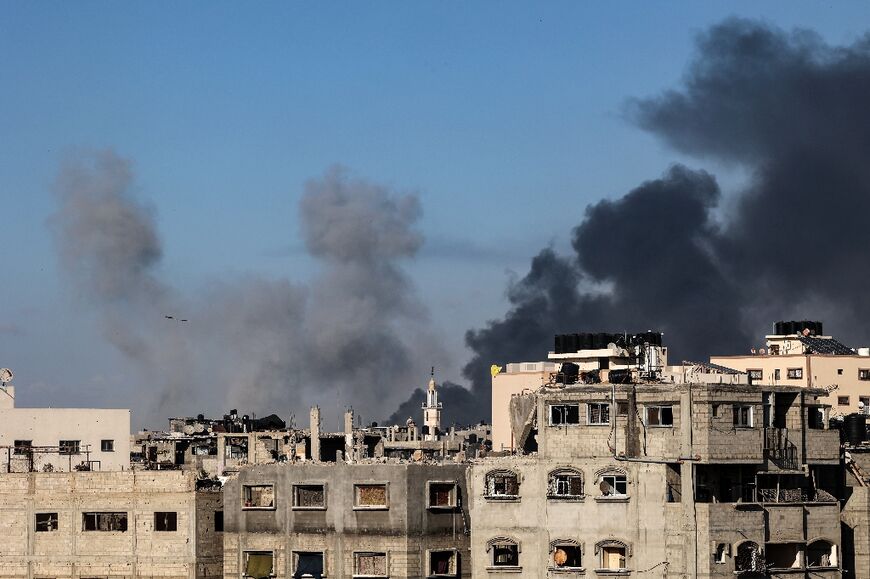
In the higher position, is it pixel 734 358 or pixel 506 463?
pixel 734 358

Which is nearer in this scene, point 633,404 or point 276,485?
point 633,404

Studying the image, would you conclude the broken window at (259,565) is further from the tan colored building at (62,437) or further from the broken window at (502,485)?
the tan colored building at (62,437)

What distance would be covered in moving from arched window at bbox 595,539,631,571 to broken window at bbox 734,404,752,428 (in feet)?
28.2

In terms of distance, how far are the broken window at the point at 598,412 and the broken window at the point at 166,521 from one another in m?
25.1

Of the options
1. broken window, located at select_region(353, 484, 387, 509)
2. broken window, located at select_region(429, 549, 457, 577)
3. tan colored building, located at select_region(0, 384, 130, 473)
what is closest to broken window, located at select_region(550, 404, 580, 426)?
broken window, located at select_region(429, 549, 457, 577)

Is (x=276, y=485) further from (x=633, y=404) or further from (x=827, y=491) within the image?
(x=827, y=491)

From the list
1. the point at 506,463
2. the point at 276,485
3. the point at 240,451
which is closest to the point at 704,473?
the point at 506,463

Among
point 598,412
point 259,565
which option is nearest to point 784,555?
point 598,412

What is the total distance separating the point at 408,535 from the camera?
93.4 metres

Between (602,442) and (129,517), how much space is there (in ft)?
93.0

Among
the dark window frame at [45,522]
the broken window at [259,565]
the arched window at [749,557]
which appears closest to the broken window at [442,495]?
the broken window at [259,565]

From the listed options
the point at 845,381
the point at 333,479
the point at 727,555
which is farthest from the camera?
the point at 845,381

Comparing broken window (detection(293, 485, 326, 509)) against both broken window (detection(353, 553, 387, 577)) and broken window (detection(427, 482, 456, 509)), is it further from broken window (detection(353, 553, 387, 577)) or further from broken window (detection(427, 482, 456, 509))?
broken window (detection(427, 482, 456, 509))

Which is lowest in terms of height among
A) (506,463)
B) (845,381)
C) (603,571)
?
(603,571)
